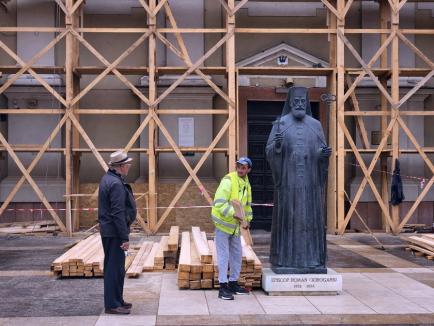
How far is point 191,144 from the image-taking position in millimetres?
17094

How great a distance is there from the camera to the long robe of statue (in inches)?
345

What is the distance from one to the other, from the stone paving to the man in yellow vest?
0.27 m

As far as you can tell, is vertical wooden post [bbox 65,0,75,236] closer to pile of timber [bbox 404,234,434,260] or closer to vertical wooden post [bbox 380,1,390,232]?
pile of timber [bbox 404,234,434,260]

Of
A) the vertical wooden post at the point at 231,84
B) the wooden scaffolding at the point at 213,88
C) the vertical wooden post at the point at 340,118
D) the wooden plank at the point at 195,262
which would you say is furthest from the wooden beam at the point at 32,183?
the vertical wooden post at the point at 340,118

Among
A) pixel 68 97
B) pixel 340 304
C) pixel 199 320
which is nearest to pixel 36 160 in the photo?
pixel 68 97

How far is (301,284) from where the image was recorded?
342 inches

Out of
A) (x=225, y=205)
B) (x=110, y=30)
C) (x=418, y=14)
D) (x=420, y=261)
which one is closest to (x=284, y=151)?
(x=225, y=205)

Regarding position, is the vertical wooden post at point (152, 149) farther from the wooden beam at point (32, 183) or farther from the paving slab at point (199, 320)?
the paving slab at point (199, 320)

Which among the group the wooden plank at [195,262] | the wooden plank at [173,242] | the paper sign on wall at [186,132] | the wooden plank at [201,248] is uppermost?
the paper sign on wall at [186,132]

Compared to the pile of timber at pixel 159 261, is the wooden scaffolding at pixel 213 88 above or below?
above

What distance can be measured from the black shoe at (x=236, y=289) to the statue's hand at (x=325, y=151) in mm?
2077

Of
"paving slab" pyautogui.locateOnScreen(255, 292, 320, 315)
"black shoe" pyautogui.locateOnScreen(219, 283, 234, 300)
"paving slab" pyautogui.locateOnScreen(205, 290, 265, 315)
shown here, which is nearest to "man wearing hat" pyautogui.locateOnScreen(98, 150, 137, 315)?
"paving slab" pyautogui.locateOnScreen(205, 290, 265, 315)

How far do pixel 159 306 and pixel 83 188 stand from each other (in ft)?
30.2

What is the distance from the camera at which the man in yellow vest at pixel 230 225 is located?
8.48 meters
